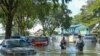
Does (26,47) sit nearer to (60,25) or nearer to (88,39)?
(88,39)

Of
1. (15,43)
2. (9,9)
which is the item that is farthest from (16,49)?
(9,9)

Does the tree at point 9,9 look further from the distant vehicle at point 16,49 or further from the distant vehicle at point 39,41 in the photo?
the distant vehicle at point 39,41

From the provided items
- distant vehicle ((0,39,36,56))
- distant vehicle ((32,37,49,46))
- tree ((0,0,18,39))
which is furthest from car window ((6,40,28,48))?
distant vehicle ((32,37,49,46))

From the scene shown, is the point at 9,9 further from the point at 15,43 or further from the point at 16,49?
the point at 16,49

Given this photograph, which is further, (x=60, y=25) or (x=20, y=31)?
(x=60, y=25)

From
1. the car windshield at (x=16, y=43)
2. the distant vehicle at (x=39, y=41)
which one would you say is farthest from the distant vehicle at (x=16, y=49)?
the distant vehicle at (x=39, y=41)

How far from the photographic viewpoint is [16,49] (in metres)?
25.6

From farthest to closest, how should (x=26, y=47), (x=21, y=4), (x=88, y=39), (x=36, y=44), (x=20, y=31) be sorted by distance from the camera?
(x=88, y=39), (x=20, y=31), (x=36, y=44), (x=21, y=4), (x=26, y=47)

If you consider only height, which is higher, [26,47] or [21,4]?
[21,4]

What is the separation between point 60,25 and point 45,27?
14.1 feet

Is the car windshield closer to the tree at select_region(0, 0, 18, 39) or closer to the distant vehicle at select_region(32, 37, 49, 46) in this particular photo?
the tree at select_region(0, 0, 18, 39)

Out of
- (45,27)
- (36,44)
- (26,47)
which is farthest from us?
(45,27)

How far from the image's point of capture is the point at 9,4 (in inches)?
1516

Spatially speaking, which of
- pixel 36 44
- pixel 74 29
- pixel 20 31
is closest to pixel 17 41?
pixel 36 44
